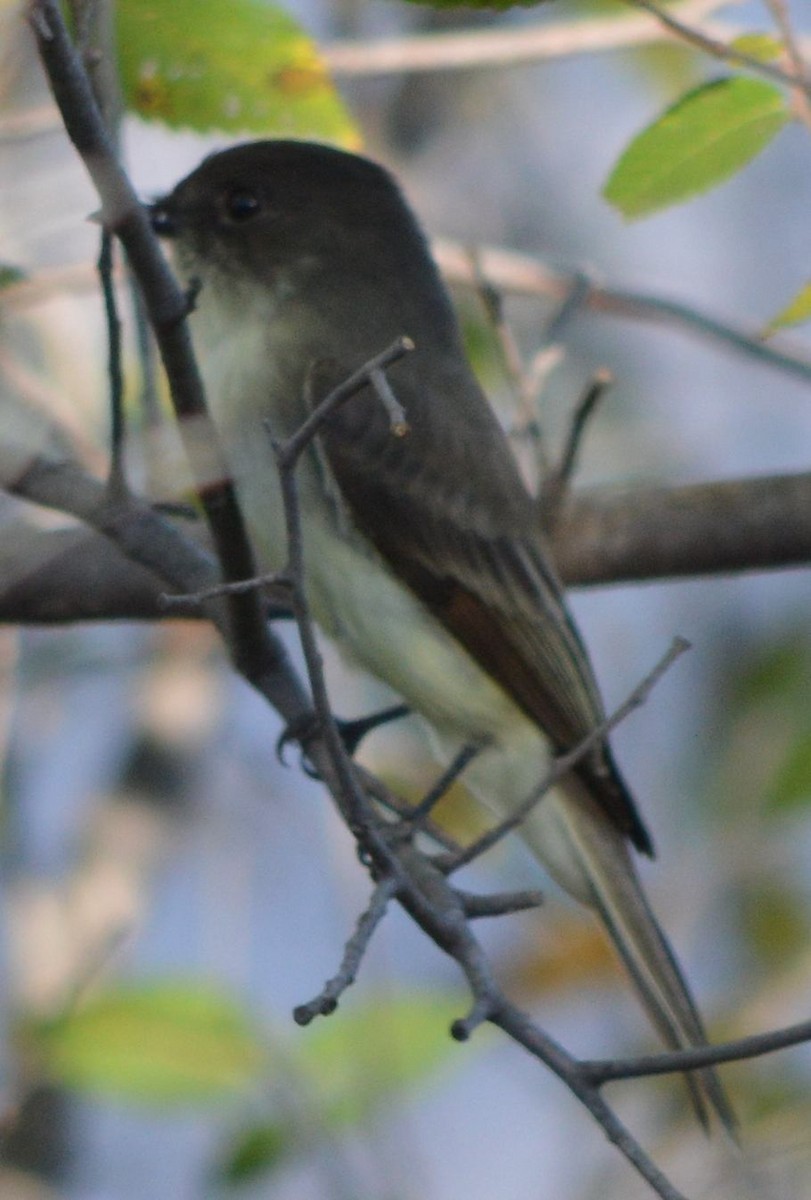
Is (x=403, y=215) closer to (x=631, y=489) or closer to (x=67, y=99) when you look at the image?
(x=631, y=489)

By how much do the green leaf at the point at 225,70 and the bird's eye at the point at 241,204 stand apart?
58 cm

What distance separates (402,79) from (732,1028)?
3513mm

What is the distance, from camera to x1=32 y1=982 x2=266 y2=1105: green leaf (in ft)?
11.7

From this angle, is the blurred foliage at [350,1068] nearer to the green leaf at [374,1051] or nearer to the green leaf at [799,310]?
the green leaf at [374,1051]

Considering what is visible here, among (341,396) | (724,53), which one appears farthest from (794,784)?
(341,396)

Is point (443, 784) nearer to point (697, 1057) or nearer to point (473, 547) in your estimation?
point (473, 547)

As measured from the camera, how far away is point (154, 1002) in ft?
12.3

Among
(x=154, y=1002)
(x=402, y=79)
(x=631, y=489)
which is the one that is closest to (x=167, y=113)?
(x=631, y=489)

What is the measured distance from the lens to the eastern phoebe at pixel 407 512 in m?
3.20

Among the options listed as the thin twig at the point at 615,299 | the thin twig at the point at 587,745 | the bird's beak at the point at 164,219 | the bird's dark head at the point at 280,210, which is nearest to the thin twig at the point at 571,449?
A: the thin twig at the point at 615,299

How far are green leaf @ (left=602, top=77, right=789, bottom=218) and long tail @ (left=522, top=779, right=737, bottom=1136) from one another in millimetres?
1185

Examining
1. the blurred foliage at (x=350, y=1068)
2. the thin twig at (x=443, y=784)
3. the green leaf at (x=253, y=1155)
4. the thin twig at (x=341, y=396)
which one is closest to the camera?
the thin twig at (x=341, y=396)

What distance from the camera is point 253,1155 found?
3992 mm

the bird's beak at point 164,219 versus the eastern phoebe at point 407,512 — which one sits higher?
the bird's beak at point 164,219
